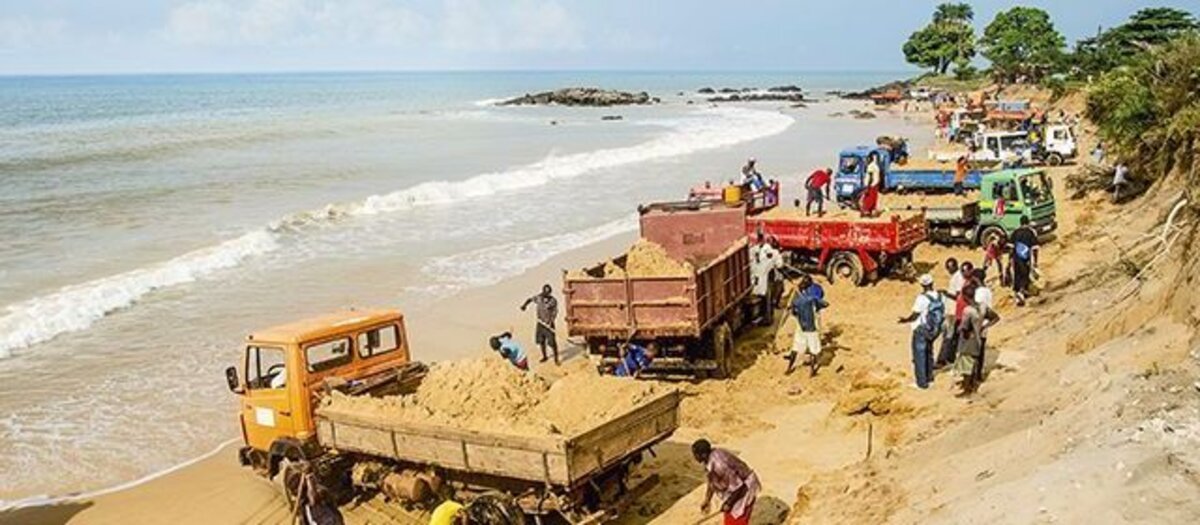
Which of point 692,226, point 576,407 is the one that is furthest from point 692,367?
point 576,407

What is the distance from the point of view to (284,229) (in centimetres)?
3041

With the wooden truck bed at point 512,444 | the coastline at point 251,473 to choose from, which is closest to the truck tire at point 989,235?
the coastline at point 251,473

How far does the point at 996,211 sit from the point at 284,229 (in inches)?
808

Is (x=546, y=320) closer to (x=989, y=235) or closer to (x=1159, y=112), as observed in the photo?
(x=989, y=235)

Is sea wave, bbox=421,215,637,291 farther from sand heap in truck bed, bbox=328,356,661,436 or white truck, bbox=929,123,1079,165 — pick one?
white truck, bbox=929,123,1079,165

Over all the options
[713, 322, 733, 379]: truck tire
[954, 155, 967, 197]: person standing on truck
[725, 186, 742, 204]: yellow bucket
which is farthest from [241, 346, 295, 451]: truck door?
[954, 155, 967, 197]: person standing on truck

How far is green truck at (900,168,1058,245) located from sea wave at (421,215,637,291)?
29.3 feet

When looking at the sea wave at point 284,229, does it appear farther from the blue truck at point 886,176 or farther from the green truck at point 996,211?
the green truck at point 996,211

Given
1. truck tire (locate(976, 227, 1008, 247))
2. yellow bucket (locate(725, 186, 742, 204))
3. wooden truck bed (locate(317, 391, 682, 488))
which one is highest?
yellow bucket (locate(725, 186, 742, 204))

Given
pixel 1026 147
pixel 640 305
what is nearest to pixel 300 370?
pixel 640 305

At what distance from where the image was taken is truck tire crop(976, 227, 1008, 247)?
71.3ft

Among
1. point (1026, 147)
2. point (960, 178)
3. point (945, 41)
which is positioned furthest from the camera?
point (945, 41)

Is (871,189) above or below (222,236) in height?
above

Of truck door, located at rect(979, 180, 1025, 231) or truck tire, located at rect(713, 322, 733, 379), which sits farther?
truck door, located at rect(979, 180, 1025, 231)
